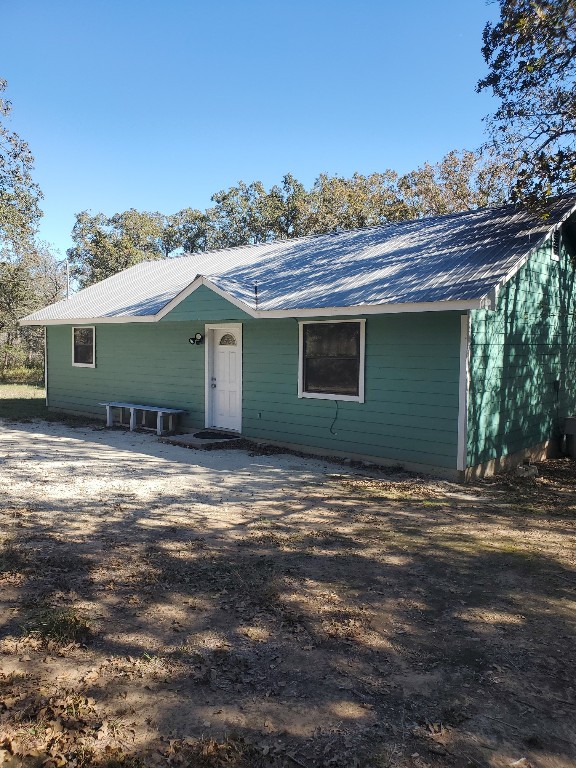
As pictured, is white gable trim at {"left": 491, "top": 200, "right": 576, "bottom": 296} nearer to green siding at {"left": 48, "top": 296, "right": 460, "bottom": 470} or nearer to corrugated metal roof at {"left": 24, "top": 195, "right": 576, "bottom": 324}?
corrugated metal roof at {"left": 24, "top": 195, "right": 576, "bottom": 324}

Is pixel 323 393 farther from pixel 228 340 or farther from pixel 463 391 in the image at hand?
pixel 228 340

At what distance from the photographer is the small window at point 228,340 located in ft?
37.6

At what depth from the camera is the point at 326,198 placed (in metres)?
30.3

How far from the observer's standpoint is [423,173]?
27.5 metres

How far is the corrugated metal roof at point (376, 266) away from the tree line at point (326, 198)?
2.90ft

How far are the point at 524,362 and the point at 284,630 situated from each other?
286 inches

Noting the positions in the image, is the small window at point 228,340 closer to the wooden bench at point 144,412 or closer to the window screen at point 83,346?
the wooden bench at point 144,412

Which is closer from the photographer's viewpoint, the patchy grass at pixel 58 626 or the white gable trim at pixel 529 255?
the patchy grass at pixel 58 626

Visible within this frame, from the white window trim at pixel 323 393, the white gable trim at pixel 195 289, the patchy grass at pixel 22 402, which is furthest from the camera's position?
the patchy grass at pixel 22 402

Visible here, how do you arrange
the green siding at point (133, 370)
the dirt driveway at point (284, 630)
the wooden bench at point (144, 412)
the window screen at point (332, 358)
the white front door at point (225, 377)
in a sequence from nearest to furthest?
1. the dirt driveway at point (284, 630)
2. the window screen at point (332, 358)
3. the white front door at point (225, 377)
4. the wooden bench at point (144, 412)
5. the green siding at point (133, 370)

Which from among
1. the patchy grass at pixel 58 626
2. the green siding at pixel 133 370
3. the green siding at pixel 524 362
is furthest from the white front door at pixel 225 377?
the patchy grass at pixel 58 626

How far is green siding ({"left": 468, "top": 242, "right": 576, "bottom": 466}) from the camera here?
835 cm

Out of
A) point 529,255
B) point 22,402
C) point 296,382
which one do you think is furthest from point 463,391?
point 22,402

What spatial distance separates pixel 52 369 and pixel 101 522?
11153 mm
